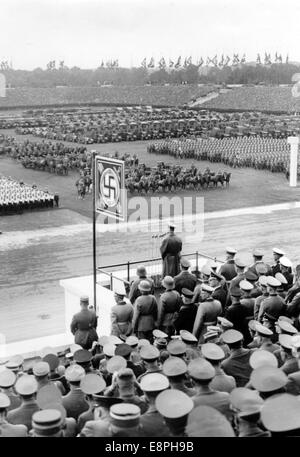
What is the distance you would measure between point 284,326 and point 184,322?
172 centimetres

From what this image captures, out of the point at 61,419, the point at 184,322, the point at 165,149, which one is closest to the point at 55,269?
the point at 184,322

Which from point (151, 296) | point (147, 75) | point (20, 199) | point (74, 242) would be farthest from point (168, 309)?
point (147, 75)

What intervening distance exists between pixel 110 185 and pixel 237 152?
93.1 ft

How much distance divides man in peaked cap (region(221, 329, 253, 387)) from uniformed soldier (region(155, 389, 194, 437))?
1.36 meters

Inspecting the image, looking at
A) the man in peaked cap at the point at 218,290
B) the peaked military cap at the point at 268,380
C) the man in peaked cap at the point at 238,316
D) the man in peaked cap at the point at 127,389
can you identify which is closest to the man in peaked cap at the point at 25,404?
the man in peaked cap at the point at 127,389

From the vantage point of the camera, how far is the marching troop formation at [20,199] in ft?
70.4

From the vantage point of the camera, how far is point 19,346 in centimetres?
917

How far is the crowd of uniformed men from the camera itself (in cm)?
396

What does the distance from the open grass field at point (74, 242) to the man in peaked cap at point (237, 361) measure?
5.33 meters

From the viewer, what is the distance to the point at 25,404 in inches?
185

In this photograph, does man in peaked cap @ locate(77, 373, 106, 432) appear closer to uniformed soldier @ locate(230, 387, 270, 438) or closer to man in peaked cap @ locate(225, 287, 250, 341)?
uniformed soldier @ locate(230, 387, 270, 438)

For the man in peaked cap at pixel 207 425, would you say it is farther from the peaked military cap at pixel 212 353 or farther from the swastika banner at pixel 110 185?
the swastika banner at pixel 110 185

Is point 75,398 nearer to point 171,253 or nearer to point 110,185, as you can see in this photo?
point 110,185
